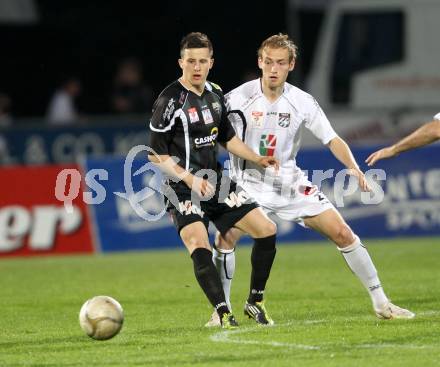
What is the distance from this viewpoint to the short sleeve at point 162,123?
917cm

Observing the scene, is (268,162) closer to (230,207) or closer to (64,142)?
(230,207)

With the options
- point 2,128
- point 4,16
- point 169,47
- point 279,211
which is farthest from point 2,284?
point 169,47

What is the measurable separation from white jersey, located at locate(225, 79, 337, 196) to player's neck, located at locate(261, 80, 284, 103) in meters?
0.03

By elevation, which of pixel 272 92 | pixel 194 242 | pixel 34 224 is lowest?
pixel 34 224

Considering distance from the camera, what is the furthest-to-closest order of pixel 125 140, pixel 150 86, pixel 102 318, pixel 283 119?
1. pixel 150 86
2. pixel 125 140
3. pixel 283 119
4. pixel 102 318

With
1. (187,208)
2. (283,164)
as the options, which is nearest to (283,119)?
(283,164)

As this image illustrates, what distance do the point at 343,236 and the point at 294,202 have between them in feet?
1.60

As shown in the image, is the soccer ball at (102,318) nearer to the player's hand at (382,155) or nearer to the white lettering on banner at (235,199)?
the white lettering on banner at (235,199)

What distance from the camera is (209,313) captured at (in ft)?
34.7

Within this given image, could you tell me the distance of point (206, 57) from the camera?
927cm

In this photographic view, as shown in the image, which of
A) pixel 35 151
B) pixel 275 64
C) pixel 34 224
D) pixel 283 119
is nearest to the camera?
pixel 275 64

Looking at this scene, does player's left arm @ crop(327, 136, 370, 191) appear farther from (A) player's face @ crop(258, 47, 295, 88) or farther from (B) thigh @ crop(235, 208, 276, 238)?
(B) thigh @ crop(235, 208, 276, 238)

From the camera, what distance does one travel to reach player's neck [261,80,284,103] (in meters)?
9.88

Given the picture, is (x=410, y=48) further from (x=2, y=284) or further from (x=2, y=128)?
(x=2, y=284)
